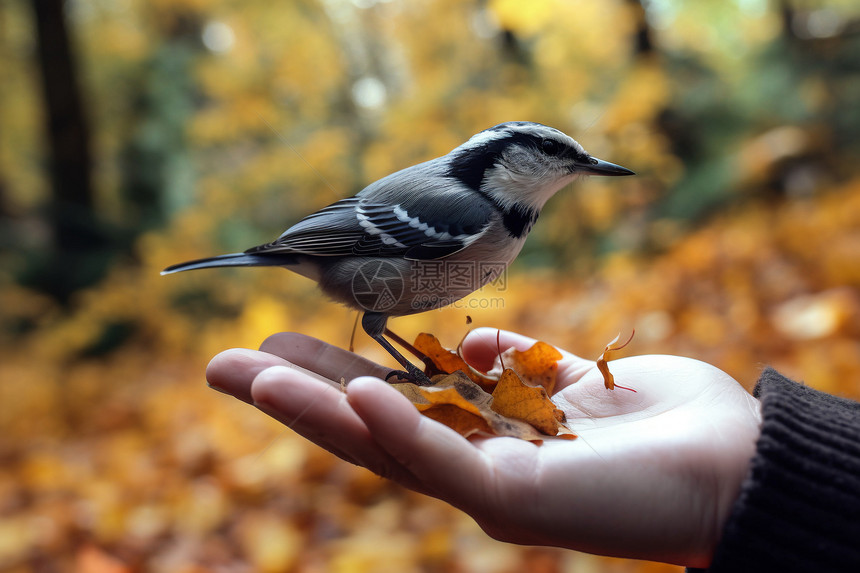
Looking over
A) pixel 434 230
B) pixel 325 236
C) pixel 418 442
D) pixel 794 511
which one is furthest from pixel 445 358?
pixel 794 511

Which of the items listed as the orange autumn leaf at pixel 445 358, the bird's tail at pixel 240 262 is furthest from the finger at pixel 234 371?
the orange autumn leaf at pixel 445 358

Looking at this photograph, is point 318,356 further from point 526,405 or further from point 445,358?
point 526,405

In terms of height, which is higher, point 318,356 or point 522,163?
point 522,163

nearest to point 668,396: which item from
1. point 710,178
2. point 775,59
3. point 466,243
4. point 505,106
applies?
point 466,243

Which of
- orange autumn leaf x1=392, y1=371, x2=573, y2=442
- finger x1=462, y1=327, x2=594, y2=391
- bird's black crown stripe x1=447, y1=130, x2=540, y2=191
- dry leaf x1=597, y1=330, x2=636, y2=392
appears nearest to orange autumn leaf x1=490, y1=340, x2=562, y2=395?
finger x1=462, y1=327, x2=594, y2=391

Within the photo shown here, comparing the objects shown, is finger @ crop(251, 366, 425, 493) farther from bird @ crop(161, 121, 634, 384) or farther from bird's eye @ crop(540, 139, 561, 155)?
bird's eye @ crop(540, 139, 561, 155)
